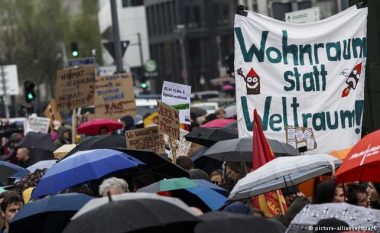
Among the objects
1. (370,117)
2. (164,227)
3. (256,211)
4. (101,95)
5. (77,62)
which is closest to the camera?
(164,227)

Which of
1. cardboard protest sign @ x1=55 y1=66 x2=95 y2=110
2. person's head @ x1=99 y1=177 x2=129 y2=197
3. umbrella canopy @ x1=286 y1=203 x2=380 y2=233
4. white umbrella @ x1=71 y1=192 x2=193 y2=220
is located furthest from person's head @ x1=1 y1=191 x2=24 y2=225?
cardboard protest sign @ x1=55 y1=66 x2=95 y2=110

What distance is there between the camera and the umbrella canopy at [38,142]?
1908cm

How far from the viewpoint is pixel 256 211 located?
8.53 metres

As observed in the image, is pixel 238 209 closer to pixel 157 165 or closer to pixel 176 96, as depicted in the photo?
pixel 157 165

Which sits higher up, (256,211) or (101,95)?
(256,211)

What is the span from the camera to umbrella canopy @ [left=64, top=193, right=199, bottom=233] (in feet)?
23.4

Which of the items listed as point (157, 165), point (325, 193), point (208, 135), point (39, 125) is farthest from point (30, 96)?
point (325, 193)

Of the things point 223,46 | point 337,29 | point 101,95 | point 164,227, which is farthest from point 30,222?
point 223,46

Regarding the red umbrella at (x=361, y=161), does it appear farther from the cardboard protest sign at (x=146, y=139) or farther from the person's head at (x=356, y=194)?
the cardboard protest sign at (x=146, y=139)

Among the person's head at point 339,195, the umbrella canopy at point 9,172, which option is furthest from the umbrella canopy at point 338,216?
the umbrella canopy at point 9,172

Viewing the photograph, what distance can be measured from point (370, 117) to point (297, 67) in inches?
100

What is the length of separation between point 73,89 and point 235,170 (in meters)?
10.0

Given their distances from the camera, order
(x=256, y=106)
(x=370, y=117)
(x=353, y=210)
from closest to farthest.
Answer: (x=353, y=210) → (x=256, y=106) → (x=370, y=117)

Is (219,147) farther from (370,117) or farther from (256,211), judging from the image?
(256,211)
